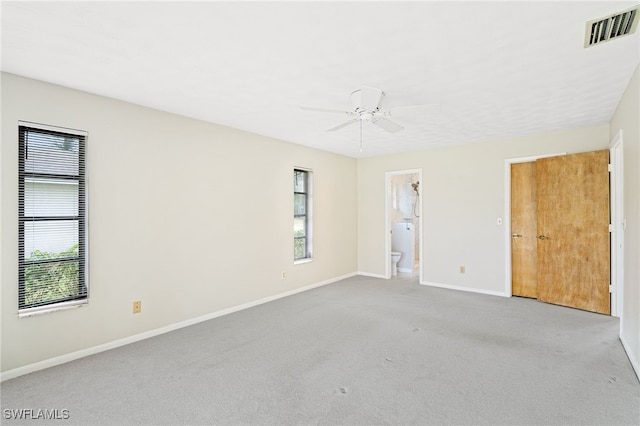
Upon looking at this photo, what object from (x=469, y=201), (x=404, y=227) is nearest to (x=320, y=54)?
(x=469, y=201)

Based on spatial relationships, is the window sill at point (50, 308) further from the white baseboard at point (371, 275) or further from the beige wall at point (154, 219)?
the white baseboard at point (371, 275)

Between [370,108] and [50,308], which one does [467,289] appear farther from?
[50,308]

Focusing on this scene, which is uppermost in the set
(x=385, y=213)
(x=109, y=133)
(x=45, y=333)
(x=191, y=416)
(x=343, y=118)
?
(x=343, y=118)

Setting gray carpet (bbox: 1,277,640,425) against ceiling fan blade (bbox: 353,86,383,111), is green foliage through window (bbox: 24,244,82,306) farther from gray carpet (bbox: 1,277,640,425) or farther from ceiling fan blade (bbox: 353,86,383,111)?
ceiling fan blade (bbox: 353,86,383,111)

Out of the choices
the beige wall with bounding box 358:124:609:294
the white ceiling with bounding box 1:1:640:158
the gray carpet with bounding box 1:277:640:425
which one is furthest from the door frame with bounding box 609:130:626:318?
the white ceiling with bounding box 1:1:640:158

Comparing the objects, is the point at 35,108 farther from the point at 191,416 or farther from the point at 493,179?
the point at 493,179

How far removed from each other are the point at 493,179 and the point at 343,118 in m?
2.84

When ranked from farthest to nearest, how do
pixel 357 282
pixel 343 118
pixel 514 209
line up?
pixel 357 282 < pixel 514 209 < pixel 343 118

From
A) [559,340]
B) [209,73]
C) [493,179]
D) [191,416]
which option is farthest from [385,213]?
[191,416]

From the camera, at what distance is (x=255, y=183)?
4.56 meters

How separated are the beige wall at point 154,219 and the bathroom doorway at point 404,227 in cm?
250

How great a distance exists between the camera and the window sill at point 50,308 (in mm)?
2621

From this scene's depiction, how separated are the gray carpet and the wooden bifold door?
421 millimetres

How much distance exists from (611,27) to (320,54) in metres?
1.83
